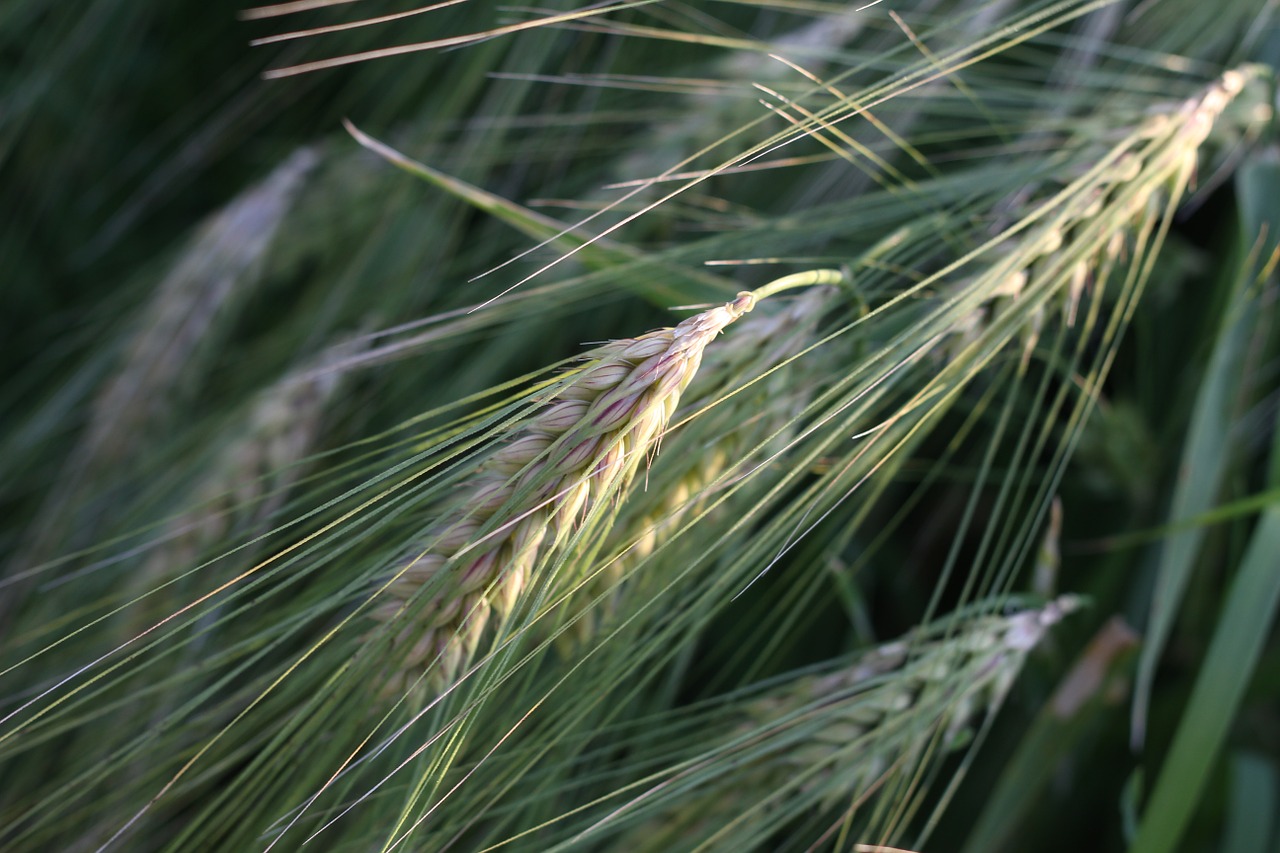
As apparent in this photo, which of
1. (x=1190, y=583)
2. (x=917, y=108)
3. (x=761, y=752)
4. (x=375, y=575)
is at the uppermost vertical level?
(x=917, y=108)

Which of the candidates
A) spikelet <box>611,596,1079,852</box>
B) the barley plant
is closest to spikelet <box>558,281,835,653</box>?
the barley plant

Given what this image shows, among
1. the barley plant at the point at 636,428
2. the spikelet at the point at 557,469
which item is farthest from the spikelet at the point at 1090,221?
the spikelet at the point at 557,469

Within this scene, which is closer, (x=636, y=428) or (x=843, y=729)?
(x=636, y=428)

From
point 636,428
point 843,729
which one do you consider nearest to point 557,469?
point 636,428

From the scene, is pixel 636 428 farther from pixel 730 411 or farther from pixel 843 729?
pixel 843 729

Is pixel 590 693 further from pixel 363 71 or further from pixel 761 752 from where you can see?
pixel 363 71

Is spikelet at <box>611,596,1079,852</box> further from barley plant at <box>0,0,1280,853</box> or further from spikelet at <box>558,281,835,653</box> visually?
spikelet at <box>558,281,835,653</box>

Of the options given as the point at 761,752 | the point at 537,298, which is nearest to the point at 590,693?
the point at 761,752
